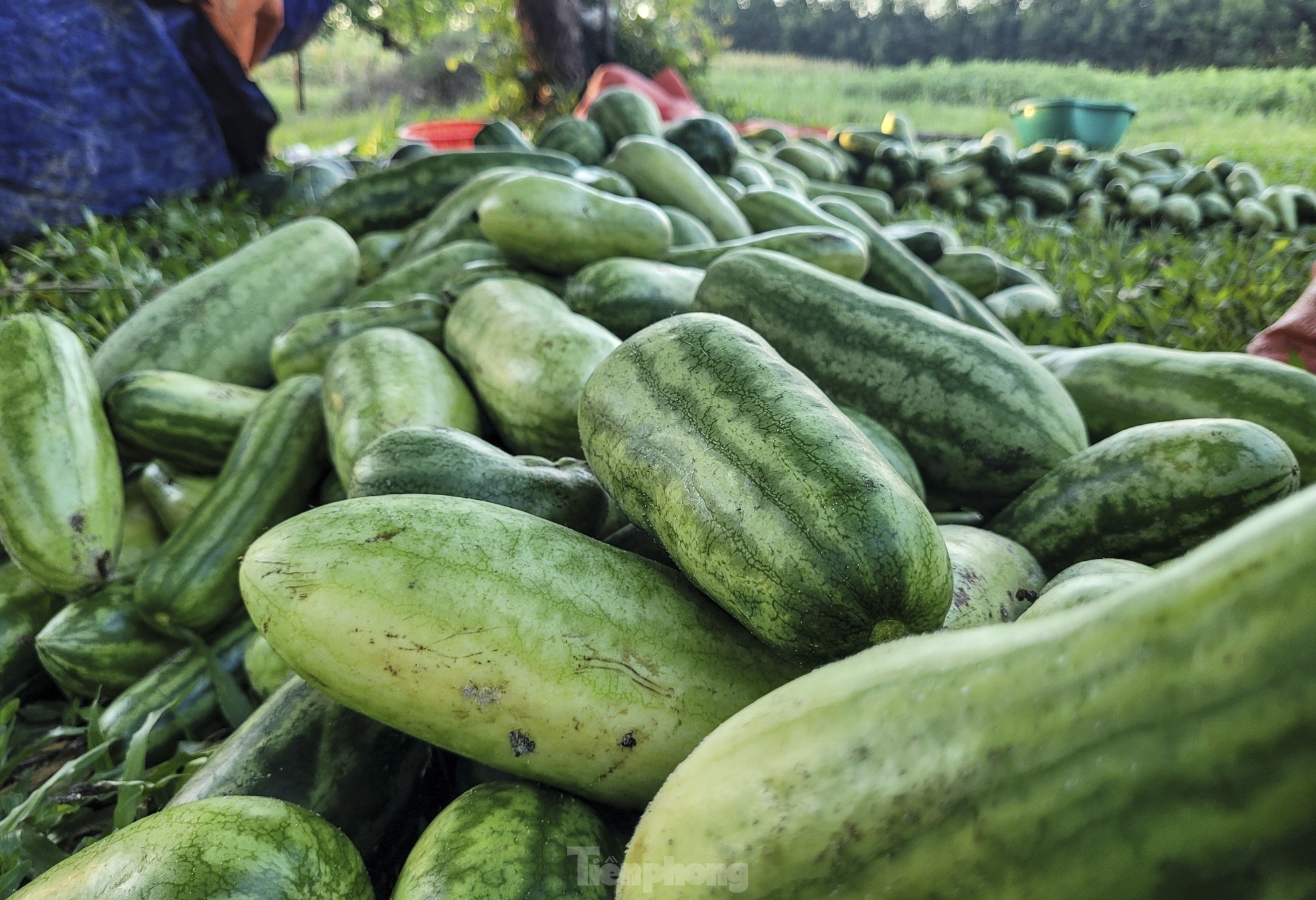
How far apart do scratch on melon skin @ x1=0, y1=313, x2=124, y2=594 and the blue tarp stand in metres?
2.92

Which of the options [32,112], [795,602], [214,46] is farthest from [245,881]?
[214,46]

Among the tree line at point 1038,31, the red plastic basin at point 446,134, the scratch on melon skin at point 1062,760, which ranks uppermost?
the tree line at point 1038,31

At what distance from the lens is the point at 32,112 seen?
386 centimetres

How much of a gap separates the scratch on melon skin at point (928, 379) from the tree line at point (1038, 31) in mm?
5818

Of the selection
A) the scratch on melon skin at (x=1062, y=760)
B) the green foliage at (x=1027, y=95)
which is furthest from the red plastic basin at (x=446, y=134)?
the scratch on melon skin at (x=1062, y=760)

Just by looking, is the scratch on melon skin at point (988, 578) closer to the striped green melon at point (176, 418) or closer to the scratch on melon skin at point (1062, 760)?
the scratch on melon skin at point (1062, 760)

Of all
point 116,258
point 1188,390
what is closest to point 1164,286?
point 1188,390

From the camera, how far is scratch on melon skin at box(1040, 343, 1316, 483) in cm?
139

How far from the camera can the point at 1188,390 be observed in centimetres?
149

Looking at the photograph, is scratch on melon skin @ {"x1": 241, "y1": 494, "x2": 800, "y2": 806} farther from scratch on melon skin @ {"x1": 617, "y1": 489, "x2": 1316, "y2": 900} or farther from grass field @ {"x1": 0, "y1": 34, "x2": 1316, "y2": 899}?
grass field @ {"x1": 0, "y1": 34, "x2": 1316, "y2": 899}

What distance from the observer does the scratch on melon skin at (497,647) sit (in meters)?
0.88

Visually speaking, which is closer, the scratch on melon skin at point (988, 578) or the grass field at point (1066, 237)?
the scratch on melon skin at point (988, 578)

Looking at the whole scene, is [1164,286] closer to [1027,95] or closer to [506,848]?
[506,848]

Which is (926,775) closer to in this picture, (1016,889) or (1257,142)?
(1016,889)
